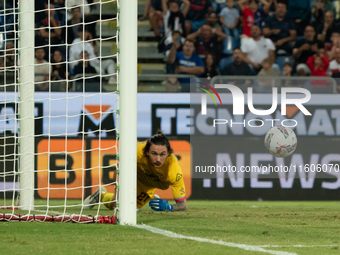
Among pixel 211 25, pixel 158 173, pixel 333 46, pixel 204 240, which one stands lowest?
pixel 204 240

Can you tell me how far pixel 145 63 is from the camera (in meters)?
13.1

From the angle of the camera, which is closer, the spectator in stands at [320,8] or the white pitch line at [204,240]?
the white pitch line at [204,240]

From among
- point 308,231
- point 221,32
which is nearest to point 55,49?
point 221,32

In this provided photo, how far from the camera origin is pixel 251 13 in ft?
45.5

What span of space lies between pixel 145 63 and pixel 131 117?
302 inches

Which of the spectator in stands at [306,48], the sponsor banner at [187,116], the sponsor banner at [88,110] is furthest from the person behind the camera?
the spectator in stands at [306,48]

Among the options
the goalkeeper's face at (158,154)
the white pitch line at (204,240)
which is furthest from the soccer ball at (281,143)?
the white pitch line at (204,240)

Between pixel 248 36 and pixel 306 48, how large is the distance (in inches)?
55.3

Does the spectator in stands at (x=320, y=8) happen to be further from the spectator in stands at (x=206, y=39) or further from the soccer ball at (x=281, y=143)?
the soccer ball at (x=281, y=143)

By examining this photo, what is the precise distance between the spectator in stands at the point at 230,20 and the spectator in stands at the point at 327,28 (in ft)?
6.70

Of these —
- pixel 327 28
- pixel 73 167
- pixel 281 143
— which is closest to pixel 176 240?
pixel 281 143

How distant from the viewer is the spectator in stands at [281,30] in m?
13.7

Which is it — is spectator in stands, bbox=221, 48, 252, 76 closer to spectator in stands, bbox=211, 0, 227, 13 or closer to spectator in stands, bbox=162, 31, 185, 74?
spectator in stands, bbox=162, 31, 185, 74

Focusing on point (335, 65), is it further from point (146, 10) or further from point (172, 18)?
point (146, 10)
